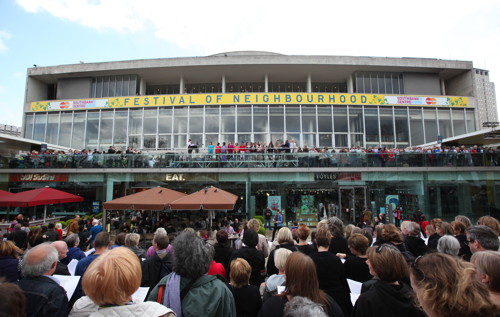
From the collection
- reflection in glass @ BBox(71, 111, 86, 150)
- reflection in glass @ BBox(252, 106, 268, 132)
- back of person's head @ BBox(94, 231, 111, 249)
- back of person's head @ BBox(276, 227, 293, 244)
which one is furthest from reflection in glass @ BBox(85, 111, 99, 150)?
back of person's head @ BBox(276, 227, 293, 244)

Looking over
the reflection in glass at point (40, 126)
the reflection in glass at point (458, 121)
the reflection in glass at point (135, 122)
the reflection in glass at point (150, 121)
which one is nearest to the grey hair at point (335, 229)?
the reflection in glass at point (150, 121)

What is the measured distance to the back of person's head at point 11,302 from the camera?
134cm

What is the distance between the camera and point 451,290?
1.61 metres

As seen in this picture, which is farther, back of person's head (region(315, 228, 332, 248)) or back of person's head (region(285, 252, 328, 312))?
back of person's head (region(315, 228, 332, 248))

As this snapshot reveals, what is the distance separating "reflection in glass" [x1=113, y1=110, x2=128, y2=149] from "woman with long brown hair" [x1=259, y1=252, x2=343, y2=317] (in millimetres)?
24081

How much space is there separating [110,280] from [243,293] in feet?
5.86

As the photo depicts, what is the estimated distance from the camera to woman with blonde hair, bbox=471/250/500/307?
84.0 inches

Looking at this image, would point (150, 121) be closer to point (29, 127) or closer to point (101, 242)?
point (29, 127)

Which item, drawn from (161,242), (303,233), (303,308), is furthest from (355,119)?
(303,308)

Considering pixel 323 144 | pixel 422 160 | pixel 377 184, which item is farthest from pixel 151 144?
pixel 422 160

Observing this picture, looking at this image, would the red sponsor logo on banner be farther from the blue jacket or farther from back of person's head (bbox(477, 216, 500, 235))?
back of person's head (bbox(477, 216, 500, 235))

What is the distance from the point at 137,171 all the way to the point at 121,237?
12.9 meters

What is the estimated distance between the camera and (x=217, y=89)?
2662 centimetres

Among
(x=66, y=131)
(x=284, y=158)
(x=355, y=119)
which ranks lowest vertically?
(x=284, y=158)
